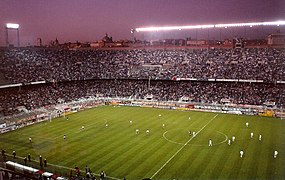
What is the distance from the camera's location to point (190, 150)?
2738 centimetres

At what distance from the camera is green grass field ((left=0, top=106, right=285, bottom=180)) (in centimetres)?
2258

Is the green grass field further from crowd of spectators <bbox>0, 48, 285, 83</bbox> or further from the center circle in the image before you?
crowd of spectators <bbox>0, 48, 285, 83</bbox>

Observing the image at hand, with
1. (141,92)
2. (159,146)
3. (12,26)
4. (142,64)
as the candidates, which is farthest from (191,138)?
(12,26)

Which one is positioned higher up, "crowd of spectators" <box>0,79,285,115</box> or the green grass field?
"crowd of spectators" <box>0,79,285,115</box>

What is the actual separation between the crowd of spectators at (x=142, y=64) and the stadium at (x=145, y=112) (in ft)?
0.77

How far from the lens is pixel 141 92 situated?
2330 inches

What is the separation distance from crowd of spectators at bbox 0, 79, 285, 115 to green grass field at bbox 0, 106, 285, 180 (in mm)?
8727

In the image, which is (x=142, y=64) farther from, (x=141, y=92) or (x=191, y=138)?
(x=191, y=138)

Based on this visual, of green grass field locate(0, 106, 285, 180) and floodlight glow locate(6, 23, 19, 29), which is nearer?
green grass field locate(0, 106, 285, 180)

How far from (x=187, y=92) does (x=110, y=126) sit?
23.7 metres

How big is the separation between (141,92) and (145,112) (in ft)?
43.5

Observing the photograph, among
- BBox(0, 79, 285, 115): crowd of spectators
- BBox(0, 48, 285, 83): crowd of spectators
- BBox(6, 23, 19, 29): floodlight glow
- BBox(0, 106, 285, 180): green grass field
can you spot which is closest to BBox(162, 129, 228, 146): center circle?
BBox(0, 106, 285, 180): green grass field

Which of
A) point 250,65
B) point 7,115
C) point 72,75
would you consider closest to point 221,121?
point 250,65

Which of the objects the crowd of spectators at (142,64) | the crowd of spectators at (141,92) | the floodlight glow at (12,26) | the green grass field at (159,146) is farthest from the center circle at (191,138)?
the floodlight glow at (12,26)
